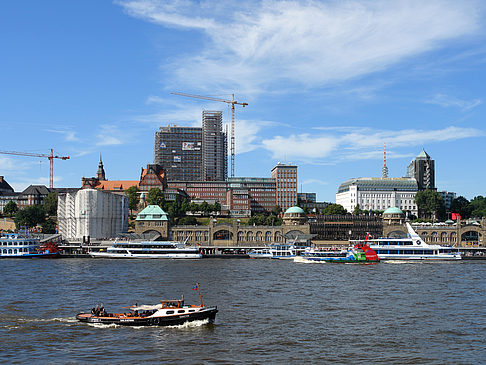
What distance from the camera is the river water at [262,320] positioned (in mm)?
50625

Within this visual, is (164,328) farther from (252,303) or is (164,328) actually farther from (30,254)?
(30,254)

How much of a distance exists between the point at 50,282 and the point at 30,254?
72.1m

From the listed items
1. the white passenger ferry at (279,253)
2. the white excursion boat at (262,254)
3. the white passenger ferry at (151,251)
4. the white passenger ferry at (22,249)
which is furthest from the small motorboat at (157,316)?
the white passenger ferry at (22,249)

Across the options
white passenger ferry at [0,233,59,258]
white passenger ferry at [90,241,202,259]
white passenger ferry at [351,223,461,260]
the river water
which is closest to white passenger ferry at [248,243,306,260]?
white passenger ferry at [90,241,202,259]

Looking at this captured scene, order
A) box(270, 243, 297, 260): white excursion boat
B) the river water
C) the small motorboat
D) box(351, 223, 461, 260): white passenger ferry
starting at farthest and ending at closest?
box(270, 243, 297, 260): white excursion boat
box(351, 223, 461, 260): white passenger ferry
the small motorboat
the river water

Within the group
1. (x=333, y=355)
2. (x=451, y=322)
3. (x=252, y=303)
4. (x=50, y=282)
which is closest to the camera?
(x=333, y=355)

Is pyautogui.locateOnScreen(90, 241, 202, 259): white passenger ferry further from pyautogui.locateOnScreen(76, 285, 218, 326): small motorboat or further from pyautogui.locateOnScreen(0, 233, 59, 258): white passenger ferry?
pyautogui.locateOnScreen(76, 285, 218, 326): small motorboat

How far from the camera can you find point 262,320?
211ft

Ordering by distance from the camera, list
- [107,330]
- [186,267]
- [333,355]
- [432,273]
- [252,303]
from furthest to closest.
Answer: [186,267]
[432,273]
[252,303]
[107,330]
[333,355]

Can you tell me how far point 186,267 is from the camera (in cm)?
13150

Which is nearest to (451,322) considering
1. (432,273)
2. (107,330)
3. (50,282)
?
(107,330)

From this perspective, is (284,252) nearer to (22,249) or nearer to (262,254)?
(262,254)

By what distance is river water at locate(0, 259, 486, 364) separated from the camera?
50.6 m

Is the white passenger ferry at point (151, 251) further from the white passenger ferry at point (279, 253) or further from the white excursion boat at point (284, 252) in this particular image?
the white excursion boat at point (284, 252)
